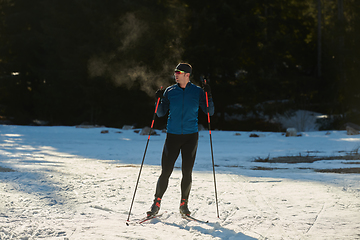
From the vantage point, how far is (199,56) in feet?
67.4

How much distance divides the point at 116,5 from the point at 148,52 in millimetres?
4660

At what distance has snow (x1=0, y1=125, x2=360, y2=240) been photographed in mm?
3791

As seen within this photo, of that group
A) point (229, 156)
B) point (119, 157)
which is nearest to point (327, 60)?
point (229, 156)

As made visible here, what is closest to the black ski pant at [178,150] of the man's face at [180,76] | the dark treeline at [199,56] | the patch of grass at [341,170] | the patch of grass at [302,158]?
the man's face at [180,76]

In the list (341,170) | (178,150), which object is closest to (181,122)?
(178,150)

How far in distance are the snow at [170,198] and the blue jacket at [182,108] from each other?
1.07 metres

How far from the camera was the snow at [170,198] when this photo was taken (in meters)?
3.79

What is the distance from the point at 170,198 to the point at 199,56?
1599 cm

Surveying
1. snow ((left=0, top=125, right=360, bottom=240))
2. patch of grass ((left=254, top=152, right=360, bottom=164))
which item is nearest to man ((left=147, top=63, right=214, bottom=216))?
snow ((left=0, top=125, right=360, bottom=240))

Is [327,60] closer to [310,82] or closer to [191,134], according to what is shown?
[310,82]

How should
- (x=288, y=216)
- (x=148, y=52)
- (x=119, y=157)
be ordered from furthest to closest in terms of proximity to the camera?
(x=148, y=52) < (x=119, y=157) < (x=288, y=216)

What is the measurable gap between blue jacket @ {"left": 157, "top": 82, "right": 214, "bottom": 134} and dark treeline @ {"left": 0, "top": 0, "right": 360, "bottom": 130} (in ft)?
53.0

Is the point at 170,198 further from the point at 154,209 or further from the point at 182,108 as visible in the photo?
the point at 182,108

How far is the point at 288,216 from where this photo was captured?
4359 millimetres
